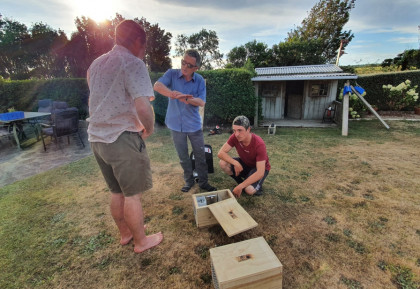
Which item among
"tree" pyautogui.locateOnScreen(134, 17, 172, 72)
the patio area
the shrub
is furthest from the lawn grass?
"tree" pyautogui.locateOnScreen(134, 17, 172, 72)

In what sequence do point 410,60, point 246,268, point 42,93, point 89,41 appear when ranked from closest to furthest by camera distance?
point 246,268
point 42,93
point 410,60
point 89,41

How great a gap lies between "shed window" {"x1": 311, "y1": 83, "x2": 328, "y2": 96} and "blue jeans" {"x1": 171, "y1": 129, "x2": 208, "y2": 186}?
7.99 meters

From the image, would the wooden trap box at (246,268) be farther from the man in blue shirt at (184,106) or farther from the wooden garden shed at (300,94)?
the wooden garden shed at (300,94)

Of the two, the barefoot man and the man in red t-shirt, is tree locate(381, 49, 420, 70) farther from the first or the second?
the barefoot man

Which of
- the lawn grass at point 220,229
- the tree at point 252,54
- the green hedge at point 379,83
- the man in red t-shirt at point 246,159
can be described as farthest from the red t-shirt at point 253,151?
the tree at point 252,54

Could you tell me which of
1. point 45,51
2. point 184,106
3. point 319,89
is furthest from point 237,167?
point 45,51

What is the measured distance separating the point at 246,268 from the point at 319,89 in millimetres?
9355

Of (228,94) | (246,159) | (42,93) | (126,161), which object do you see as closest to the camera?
(126,161)

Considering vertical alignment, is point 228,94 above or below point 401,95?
above

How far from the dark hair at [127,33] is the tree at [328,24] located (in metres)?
25.7

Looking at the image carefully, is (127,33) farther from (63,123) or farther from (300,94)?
(300,94)

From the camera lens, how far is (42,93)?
9.79 m

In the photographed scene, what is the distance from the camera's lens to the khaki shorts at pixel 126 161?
157 cm

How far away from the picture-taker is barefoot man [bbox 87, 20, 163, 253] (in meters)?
1.46
